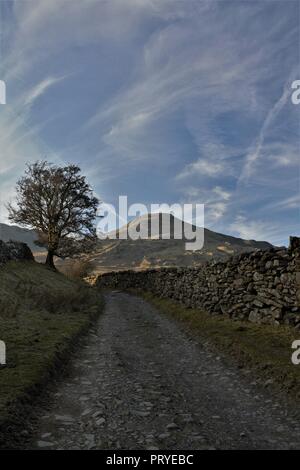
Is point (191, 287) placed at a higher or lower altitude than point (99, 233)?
lower

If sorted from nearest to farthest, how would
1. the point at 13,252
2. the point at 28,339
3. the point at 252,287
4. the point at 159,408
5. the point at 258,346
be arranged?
the point at 159,408 → the point at 258,346 → the point at 28,339 → the point at 252,287 → the point at 13,252

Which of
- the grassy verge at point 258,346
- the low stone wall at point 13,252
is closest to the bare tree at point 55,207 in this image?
the low stone wall at point 13,252

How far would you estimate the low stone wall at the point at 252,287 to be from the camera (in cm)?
1236

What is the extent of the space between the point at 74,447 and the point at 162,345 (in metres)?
7.61

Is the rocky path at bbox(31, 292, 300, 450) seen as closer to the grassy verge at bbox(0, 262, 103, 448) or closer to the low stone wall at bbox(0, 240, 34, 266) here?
the grassy verge at bbox(0, 262, 103, 448)

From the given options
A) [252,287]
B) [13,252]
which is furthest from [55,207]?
[252,287]

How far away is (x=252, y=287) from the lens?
14766mm

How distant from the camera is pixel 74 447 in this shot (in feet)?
15.7

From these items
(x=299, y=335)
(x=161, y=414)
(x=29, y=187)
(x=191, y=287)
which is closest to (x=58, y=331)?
(x=161, y=414)

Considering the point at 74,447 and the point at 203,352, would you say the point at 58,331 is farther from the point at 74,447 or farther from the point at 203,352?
the point at 74,447

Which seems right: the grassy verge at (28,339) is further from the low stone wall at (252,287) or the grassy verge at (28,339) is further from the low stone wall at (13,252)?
the low stone wall at (252,287)

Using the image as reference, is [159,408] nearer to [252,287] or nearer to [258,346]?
[258,346]

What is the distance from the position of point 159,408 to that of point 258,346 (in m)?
4.96

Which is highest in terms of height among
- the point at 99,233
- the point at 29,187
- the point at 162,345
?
the point at 29,187
